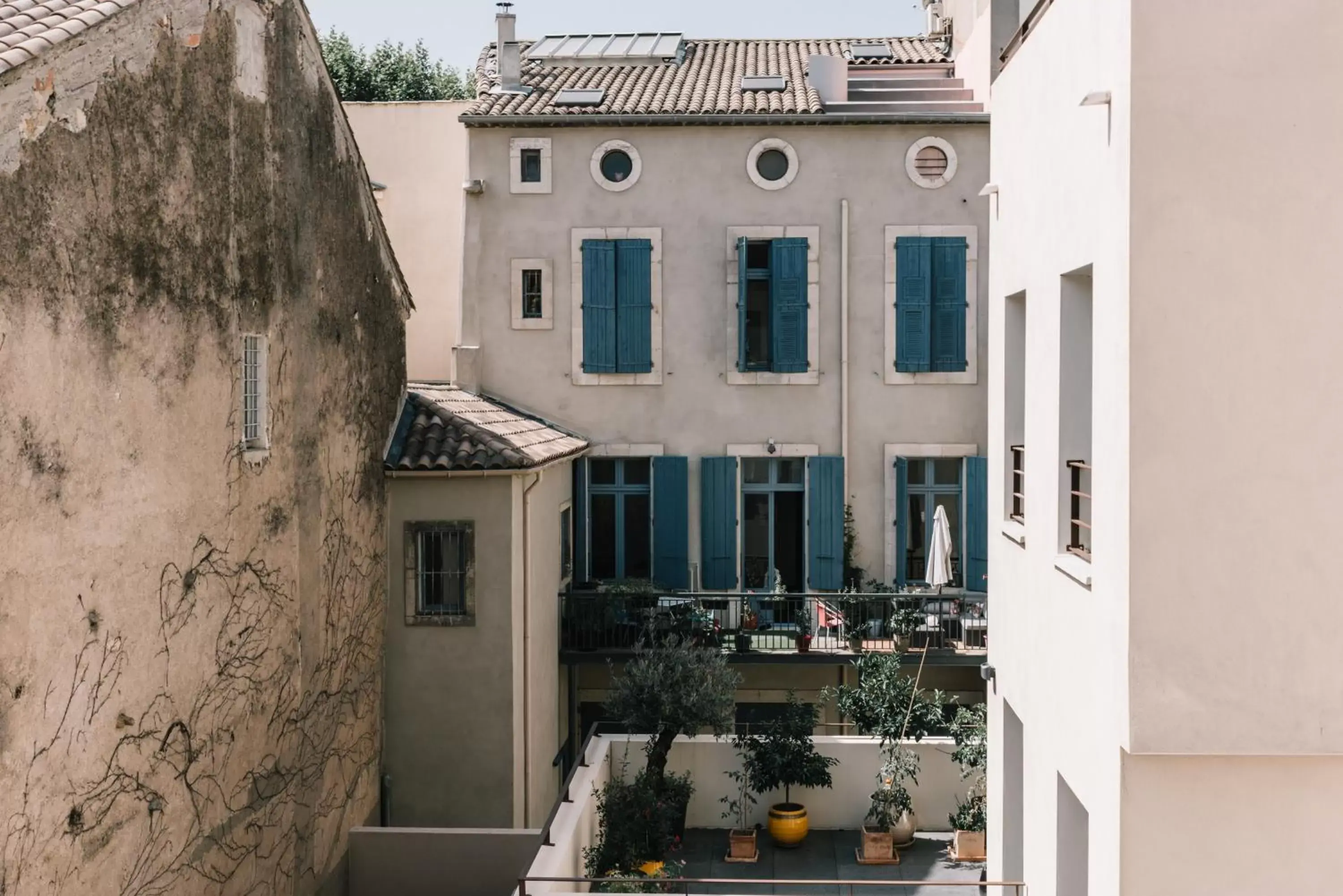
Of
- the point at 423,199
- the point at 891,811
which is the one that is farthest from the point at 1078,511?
the point at 423,199

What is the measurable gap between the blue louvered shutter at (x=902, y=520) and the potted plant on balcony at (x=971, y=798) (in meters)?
3.43

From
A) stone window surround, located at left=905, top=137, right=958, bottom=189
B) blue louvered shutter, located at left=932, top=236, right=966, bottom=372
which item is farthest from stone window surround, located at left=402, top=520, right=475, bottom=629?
stone window surround, located at left=905, top=137, right=958, bottom=189

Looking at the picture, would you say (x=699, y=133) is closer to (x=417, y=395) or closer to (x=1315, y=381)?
(x=417, y=395)

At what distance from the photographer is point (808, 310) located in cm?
1828

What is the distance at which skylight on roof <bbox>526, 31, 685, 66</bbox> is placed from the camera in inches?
814

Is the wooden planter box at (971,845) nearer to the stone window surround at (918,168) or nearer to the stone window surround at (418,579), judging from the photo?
the stone window surround at (418,579)

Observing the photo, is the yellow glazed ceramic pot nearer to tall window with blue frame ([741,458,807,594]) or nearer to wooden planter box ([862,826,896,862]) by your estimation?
wooden planter box ([862,826,896,862])

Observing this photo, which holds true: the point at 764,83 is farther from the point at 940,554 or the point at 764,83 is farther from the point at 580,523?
the point at 940,554

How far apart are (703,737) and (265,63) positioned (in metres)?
8.83

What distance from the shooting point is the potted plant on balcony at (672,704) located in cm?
1491

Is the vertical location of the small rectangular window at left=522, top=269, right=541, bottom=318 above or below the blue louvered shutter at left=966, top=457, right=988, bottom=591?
above

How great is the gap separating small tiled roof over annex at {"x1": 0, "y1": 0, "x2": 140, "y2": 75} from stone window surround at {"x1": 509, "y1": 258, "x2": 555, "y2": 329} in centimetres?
921

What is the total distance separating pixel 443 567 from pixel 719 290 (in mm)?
5938

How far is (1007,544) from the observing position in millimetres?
9234
